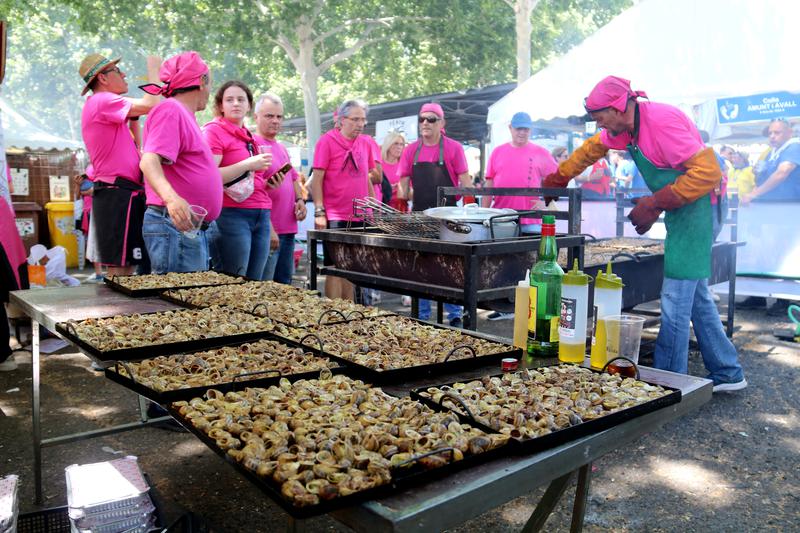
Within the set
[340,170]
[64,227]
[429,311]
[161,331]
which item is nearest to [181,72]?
[161,331]

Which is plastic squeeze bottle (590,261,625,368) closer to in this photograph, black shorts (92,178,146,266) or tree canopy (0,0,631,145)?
black shorts (92,178,146,266)

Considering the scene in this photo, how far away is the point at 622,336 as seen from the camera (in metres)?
2.07

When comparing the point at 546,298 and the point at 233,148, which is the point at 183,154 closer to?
the point at 233,148

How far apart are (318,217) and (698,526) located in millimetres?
3882

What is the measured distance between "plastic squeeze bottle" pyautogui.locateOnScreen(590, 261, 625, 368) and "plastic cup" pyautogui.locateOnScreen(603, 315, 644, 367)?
0.02 m

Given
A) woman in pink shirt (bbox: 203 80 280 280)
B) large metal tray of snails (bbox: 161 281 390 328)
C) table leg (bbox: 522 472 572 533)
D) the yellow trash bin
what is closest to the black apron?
woman in pink shirt (bbox: 203 80 280 280)

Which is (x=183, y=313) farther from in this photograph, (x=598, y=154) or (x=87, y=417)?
(x=598, y=154)

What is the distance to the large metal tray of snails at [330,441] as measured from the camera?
121cm

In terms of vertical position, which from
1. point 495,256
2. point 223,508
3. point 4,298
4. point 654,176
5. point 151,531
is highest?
point 654,176

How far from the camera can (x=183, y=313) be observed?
9.26 feet

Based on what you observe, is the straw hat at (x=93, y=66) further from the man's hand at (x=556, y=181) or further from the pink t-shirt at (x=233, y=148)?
the man's hand at (x=556, y=181)

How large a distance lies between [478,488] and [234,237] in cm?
368

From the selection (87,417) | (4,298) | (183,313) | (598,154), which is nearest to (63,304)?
(183,313)

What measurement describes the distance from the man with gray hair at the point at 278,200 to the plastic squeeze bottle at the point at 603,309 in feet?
10.5
